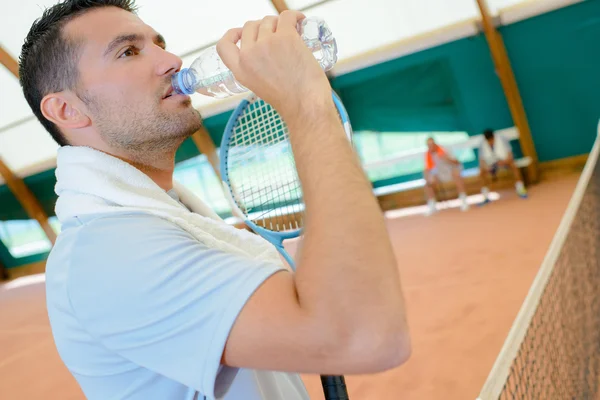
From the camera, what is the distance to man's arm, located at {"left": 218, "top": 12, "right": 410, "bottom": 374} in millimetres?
664

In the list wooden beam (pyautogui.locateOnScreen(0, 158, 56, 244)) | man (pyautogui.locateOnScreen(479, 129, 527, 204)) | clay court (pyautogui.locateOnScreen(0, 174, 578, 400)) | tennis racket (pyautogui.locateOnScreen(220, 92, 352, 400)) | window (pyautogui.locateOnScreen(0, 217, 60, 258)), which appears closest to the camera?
tennis racket (pyautogui.locateOnScreen(220, 92, 352, 400))

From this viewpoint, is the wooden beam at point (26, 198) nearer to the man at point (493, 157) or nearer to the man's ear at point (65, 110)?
the man at point (493, 157)

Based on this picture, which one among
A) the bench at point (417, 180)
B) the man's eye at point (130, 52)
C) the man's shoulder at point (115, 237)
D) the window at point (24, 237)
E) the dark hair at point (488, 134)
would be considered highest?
the man's eye at point (130, 52)

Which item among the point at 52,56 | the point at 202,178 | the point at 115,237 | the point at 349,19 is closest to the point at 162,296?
the point at 115,237

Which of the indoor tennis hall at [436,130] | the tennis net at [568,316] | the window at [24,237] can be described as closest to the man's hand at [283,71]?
the tennis net at [568,316]

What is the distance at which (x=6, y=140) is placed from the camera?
10.5 metres

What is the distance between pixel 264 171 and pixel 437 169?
7109 mm

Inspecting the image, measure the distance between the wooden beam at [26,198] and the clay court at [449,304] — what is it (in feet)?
12.9

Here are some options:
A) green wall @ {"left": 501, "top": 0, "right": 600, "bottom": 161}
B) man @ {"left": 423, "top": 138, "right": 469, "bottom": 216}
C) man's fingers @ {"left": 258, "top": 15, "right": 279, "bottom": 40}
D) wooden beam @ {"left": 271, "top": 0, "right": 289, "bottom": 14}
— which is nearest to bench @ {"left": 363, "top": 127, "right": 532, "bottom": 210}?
man @ {"left": 423, "top": 138, "right": 469, "bottom": 216}

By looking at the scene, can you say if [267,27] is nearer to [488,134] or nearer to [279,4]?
[279,4]

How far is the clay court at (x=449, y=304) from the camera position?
3.07 m

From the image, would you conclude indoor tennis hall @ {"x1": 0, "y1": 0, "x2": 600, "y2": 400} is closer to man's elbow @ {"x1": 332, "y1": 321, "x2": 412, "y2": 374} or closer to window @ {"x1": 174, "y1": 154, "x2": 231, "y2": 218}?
window @ {"x1": 174, "y1": 154, "x2": 231, "y2": 218}

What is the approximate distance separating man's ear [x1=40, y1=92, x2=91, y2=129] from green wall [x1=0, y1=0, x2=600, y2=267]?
7.74 metres

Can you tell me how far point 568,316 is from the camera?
2.62m
